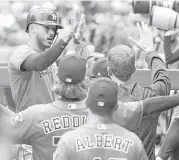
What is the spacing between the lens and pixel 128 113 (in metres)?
4.68

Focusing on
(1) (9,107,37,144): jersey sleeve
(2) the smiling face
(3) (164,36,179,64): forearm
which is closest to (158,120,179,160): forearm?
(2) the smiling face

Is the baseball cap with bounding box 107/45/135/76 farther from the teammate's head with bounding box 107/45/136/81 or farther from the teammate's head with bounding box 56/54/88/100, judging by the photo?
the teammate's head with bounding box 56/54/88/100

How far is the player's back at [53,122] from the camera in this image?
4391 mm

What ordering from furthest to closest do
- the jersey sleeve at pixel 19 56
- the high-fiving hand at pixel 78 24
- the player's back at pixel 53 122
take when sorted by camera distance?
the jersey sleeve at pixel 19 56 → the high-fiving hand at pixel 78 24 → the player's back at pixel 53 122

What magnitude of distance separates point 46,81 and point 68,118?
1512 mm

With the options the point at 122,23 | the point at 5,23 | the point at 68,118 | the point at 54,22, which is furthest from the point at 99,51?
the point at 68,118

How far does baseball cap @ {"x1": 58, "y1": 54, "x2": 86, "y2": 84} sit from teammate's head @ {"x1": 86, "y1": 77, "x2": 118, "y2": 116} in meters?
0.27

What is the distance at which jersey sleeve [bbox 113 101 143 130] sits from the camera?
4.67 meters

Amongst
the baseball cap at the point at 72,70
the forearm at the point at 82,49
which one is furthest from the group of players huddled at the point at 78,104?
the forearm at the point at 82,49

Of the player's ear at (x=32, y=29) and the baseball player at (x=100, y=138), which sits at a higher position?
the player's ear at (x=32, y=29)

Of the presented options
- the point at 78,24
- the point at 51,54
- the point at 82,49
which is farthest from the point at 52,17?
the point at 51,54

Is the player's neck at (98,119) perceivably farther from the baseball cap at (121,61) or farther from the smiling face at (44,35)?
the smiling face at (44,35)

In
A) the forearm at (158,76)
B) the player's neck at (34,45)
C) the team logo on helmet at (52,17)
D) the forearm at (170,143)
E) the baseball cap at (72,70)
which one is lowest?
the forearm at (170,143)

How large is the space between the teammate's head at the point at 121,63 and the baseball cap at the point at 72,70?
50cm
